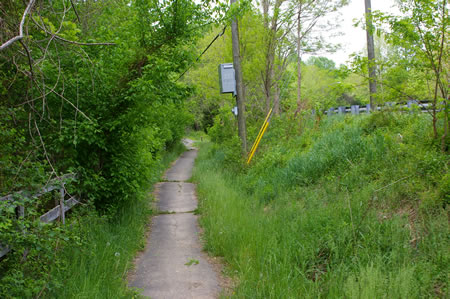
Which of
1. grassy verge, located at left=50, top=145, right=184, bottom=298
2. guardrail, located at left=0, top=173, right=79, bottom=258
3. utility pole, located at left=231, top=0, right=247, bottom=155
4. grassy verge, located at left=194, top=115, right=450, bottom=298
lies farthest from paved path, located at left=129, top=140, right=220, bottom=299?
utility pole, located at left=231, top=0, right=247, bottom=155

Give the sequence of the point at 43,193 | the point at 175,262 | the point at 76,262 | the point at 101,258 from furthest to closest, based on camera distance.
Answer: the point at 175,262
the point at 101,258
the point at 76,262
the point at 43,193

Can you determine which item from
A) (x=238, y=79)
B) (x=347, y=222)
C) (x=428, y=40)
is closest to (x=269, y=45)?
(x=238, y=79)

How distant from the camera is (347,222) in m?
5.45

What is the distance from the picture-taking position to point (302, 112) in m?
14.6

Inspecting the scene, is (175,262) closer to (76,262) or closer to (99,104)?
(76,262)

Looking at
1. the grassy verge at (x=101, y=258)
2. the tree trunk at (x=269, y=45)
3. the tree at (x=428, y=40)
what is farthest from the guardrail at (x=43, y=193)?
the tree trunk at (x=269, y=45)

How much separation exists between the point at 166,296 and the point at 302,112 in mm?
11081

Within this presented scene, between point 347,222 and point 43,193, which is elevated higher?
point 43,193

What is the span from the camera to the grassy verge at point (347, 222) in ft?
13.5

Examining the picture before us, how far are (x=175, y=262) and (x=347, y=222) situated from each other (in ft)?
9.19

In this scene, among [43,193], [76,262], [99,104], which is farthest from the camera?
[99,104]

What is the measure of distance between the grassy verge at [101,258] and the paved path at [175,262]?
284mm

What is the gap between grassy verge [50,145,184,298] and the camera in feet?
13.6

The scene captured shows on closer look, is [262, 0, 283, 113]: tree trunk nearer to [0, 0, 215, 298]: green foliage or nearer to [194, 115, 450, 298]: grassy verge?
[194, 115, 450, 298]: grassy verge
